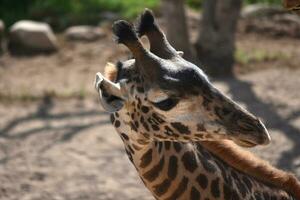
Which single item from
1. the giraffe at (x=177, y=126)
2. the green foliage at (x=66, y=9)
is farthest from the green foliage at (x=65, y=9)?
the giraffe at (x=177, y=126)

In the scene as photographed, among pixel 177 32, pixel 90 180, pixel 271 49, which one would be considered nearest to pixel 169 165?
pixel 90 180

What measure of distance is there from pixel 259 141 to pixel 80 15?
7930 millimetres

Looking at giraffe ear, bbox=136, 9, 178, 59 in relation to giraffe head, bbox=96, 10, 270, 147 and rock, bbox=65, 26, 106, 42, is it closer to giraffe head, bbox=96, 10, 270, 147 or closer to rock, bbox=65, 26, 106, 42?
giraffe head, bbox=96, 10, 270, 147

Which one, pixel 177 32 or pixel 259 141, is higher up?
pixel 259 141

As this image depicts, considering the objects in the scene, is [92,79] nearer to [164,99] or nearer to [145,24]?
[145,24]

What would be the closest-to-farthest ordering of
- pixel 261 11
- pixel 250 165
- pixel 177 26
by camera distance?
pixel 250 165
pixel 177 26
pixel 261 11

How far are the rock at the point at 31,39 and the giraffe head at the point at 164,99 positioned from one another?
642 centimetres

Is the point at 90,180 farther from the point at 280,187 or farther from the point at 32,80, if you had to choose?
the point at 32,80

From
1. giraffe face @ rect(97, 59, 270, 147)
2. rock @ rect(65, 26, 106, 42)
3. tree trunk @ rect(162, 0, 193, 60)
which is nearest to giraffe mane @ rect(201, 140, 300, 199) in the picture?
giraffe face @ rect(97, 59, 270, 147)

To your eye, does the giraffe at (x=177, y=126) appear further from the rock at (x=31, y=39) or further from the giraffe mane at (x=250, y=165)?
the rock at (x=31, y=39)

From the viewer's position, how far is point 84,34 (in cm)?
912

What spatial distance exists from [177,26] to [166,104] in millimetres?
5263

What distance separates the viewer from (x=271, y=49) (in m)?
8.59

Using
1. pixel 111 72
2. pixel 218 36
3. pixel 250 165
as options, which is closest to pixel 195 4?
pixel 218 36
